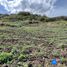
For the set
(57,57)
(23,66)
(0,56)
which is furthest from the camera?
(57,57)

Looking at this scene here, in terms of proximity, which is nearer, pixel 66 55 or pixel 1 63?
pixel 1 63

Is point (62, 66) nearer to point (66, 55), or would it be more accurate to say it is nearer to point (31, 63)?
point (31, 63)

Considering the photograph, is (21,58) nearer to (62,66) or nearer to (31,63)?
(31,63)

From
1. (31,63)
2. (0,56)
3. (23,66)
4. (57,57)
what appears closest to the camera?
(23,66)

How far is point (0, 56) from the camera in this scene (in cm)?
1183

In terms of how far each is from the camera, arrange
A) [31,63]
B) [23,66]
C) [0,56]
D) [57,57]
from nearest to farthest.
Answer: [23,66] → [31,63] → [0,56] → [57,57]

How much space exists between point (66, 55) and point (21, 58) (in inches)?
112

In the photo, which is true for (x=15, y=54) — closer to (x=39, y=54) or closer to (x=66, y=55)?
(x=39, y=54)

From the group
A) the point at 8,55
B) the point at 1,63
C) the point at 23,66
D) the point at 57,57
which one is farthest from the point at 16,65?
the point at 57,57

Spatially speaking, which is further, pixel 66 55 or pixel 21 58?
pixel 66 55

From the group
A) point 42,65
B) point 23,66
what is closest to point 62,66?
point 42,65

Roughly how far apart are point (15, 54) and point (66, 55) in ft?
9.76

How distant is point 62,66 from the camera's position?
10477 mm

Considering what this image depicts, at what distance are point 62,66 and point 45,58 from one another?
2.14 meters
